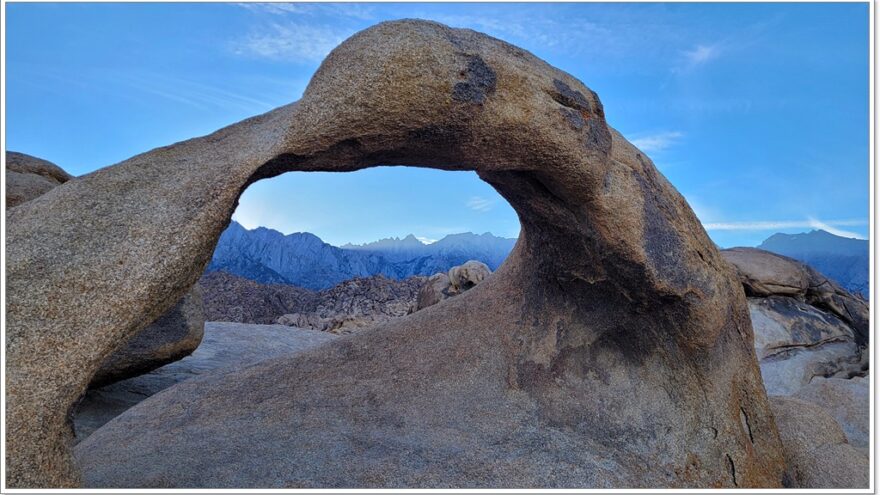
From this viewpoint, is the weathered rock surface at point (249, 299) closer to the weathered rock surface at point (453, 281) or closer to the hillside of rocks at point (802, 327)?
the weathered rock surface at point (453, 281)

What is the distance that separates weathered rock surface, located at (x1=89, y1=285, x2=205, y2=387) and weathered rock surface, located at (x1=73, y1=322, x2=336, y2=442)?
33 centimetres

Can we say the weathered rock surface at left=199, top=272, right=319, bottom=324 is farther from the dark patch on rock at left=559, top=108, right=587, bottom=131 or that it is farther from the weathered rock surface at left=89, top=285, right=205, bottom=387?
the dark patch on rock at left=559, top=108, right=587, bottom=131

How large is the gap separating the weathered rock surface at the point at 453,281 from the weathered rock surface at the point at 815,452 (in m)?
4.97

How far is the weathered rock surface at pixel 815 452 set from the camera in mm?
4590

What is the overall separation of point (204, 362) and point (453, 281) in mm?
3839

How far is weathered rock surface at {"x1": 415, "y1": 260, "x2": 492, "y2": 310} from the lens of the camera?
9680 mm

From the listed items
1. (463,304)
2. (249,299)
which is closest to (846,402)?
(463,304)

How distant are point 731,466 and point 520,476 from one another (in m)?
1.60

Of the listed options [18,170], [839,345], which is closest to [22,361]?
[18,170]

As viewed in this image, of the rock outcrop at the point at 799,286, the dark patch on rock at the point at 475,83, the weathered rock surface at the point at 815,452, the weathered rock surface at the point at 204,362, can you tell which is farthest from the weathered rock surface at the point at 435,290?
the dark patch on rock at the point at 475,83

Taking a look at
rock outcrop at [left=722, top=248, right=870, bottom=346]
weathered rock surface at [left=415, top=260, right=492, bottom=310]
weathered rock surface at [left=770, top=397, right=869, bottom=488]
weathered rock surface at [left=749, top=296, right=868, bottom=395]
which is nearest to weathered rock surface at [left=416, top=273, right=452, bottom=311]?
weathered rock surface at [left=415, top=260, right=492, bottom=310]

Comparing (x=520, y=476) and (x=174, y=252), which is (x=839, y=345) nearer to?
(x=520, y=476)

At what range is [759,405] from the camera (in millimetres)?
4660

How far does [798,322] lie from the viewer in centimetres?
830
